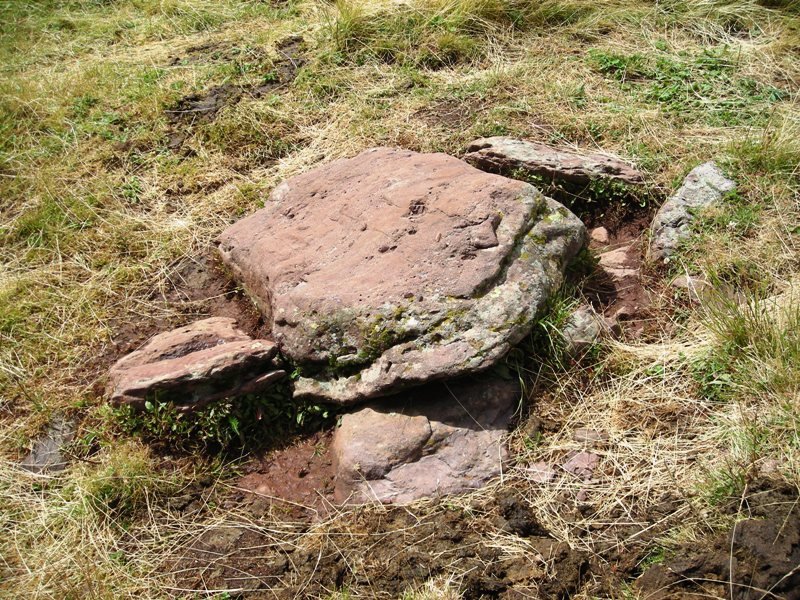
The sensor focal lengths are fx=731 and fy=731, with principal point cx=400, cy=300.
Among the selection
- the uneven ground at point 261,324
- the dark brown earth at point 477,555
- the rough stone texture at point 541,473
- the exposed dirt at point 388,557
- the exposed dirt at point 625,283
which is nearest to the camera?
the dark brown earth at point 477,555

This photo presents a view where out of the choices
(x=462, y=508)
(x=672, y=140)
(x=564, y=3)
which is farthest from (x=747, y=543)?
(x=564, y=3)

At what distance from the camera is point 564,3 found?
569cm

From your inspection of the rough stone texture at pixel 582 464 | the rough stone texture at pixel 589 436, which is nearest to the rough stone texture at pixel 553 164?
the rough stone texture at pixel 589 436

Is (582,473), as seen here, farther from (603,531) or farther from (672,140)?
(672,140)

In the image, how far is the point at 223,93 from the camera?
214 inches

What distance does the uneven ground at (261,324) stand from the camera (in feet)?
8.87

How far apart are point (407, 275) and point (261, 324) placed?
1.00 m

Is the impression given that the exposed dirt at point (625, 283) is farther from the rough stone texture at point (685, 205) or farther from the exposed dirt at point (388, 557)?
A: the exposed dirt at point (388, 557)

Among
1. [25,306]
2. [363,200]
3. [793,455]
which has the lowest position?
[793,455]

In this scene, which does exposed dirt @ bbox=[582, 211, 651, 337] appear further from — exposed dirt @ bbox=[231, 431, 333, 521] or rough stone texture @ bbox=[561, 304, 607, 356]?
exposed dirt @ bbox=[231, 431, 333, 521]

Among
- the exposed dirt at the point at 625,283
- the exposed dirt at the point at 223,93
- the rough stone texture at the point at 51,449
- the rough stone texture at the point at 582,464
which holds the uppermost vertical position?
the exposed dirt at the point at 223,93

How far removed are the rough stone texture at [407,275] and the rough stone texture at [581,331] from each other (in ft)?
0.64

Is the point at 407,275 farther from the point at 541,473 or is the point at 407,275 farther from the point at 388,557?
the point at 388,557

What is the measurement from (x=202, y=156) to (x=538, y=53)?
2.57 metres
